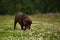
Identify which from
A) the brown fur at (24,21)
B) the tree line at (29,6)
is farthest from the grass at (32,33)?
the tree line at (29,6)

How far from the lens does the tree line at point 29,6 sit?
44.7 metres

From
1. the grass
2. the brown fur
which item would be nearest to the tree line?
the grass

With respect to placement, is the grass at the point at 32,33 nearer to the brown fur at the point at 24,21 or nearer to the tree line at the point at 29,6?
the brown fur at the point at 24,21

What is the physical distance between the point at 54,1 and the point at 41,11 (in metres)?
3.26

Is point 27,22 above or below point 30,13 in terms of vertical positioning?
above

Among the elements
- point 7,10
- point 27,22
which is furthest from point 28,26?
point 7,10

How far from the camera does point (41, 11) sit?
4625 cm

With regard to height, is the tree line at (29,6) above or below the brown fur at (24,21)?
below

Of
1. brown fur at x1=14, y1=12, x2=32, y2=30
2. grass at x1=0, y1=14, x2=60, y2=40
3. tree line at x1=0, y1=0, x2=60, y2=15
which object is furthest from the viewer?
tree line at x1=0, y1=0, x2=60, y2=15

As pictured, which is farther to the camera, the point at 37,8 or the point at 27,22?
the point at 37,8

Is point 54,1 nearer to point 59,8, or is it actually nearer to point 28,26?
point 59,8

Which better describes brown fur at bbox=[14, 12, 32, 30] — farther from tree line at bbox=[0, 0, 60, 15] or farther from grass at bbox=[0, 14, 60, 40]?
tree line at bbox=[0, 0, 60, 15]

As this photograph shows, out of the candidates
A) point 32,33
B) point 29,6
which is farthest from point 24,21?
point 29,6

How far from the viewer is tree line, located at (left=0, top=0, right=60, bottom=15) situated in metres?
44.7
